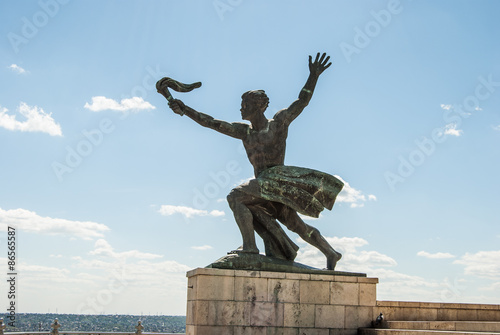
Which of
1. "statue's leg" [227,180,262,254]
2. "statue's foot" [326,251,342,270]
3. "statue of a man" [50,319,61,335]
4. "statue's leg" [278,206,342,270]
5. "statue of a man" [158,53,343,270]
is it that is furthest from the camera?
"statue of a man" [50,319,61,335]

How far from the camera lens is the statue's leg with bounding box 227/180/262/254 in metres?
10.2

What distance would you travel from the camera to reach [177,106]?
35.9 feet

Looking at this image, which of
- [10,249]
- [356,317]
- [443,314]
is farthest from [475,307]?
[10,249]

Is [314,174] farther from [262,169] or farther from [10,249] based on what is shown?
[10,249]

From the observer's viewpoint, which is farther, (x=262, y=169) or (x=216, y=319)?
(x=262, y=169)

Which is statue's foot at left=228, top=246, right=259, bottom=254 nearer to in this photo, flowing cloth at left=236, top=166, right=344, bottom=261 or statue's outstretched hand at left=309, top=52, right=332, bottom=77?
flowing cloth at left=236, top=166, right=344, bottom=261

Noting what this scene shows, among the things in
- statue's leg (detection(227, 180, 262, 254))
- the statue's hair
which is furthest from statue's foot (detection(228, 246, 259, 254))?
the statue's hair

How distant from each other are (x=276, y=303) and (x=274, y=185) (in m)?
2.15

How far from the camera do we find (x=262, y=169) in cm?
1077

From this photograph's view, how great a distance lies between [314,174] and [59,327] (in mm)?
15260

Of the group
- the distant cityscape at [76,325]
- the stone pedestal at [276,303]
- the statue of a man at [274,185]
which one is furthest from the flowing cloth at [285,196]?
the distant cityscape at [76,325]

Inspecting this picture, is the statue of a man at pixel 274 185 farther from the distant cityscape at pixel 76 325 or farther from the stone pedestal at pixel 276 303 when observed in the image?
the distant cityscape at pixel 76 325

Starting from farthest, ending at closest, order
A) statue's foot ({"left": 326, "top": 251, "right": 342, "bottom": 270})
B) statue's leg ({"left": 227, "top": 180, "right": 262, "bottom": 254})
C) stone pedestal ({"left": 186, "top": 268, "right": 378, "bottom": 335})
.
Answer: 1. statue's foot ({"left": 326, "top": 251, "right": 342, "bottom": 270})
2. statue's leg ({"left": 227, "top": 180, "right": 262, "bottom": 254})
3. stone pedestal ({"left": 186, "top": 268, "right": 378, "bottom": 335})

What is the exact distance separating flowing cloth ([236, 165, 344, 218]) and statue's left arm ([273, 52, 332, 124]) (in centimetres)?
101
